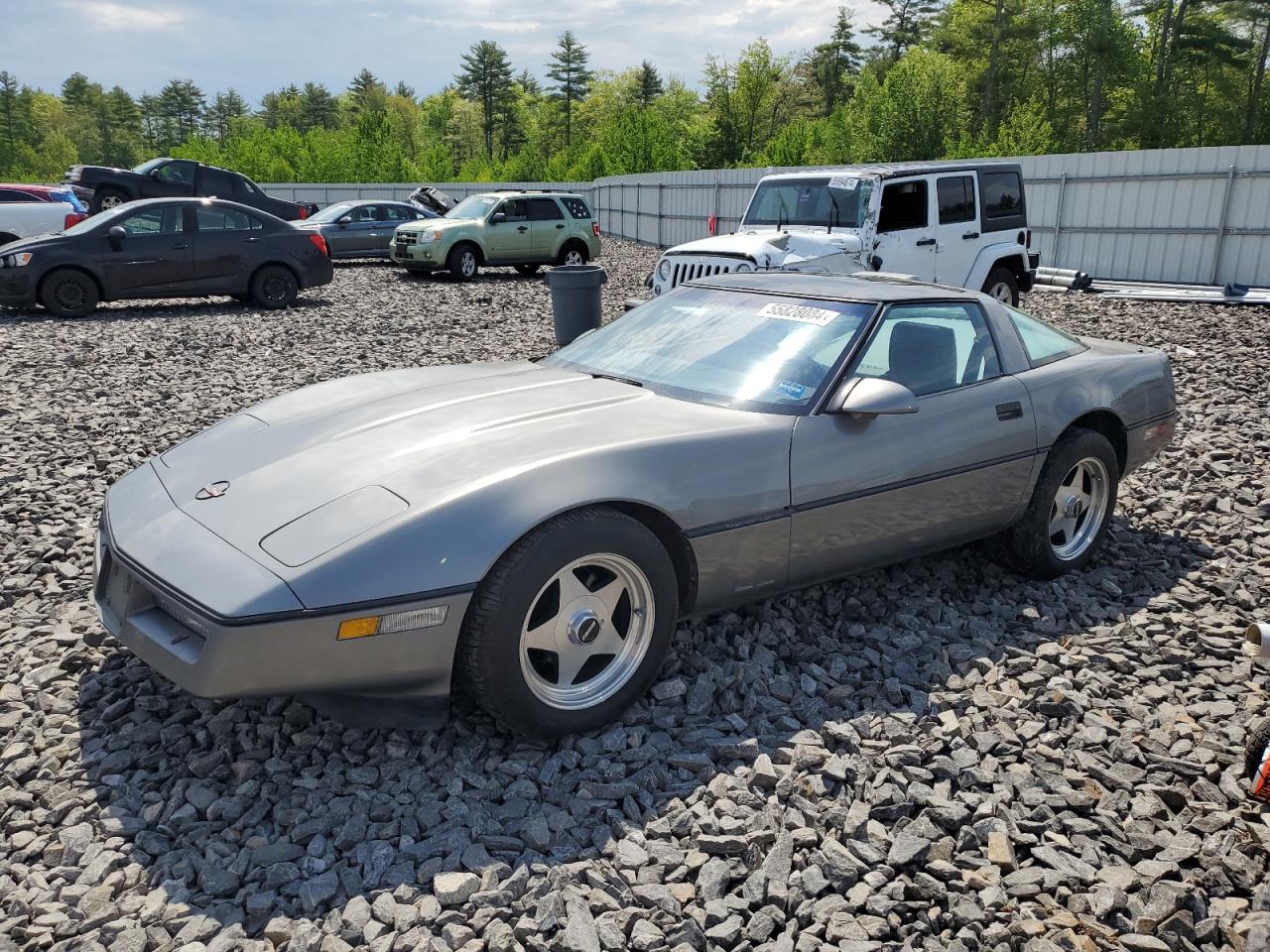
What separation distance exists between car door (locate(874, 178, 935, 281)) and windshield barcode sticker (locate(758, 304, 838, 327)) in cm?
693

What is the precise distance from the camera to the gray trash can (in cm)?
985

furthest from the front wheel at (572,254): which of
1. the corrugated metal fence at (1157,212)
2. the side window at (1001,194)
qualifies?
the side window at (1001,194)

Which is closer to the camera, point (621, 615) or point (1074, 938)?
point (1074, 938)

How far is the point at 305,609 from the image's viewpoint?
2697 millimetres

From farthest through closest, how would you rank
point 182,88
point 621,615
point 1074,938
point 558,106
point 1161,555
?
point 182,88 < point 558,106 < point 1161,555 < point 621,615 < point 1074,938

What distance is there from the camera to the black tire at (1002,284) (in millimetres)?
11910

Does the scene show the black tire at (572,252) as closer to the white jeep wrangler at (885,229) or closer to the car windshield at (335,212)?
the car windshield at (335,212)

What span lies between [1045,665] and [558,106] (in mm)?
97759

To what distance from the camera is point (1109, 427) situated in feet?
15.7

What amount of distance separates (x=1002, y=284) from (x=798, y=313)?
904 cm

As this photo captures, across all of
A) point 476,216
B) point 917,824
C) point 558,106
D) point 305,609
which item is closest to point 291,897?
point 305,609

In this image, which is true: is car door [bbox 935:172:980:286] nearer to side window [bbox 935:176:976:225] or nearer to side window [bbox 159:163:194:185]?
side window [bbox 935:176:976:225]

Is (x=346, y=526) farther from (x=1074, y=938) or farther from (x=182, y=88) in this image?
(x=182, y=88)

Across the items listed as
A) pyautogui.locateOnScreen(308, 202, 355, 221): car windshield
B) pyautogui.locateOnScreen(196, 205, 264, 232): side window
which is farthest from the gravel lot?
Result: pyautogui.locateOnScreen(308, 202, 355, 221): car windshield
